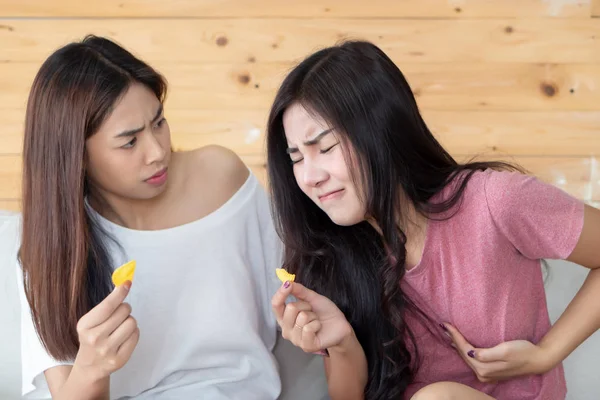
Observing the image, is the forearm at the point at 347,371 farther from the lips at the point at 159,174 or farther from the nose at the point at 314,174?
the lips at the point at 159,174

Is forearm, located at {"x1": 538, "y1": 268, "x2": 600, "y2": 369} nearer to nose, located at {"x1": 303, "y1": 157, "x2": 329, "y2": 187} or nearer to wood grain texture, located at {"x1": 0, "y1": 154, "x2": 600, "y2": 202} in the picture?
nose, located at {"x1": 303, "y1": 157, "x2": 329, "y2": 187}

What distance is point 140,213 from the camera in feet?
4.70

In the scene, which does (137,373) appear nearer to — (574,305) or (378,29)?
(574,305)

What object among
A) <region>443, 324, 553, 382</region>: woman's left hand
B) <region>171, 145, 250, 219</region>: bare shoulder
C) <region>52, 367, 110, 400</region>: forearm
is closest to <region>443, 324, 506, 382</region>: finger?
<region>443, 324, 553, 382</region>: woman's left hand

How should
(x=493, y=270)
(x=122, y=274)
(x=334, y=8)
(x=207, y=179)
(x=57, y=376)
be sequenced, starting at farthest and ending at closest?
1. (x=334, y=8)
2. (x=207, y=179)
3. (x=57, y=376)
4. (x=493, y=270)
5. (x=122, y=274)

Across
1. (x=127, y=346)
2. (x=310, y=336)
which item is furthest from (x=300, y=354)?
(x=127, y=346)

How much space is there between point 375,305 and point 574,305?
35cm

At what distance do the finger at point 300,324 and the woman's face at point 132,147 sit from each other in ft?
1.19

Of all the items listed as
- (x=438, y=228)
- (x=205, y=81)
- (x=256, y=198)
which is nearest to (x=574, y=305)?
(x=438, y=228)

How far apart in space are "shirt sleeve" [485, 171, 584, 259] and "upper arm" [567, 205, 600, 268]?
0.04 ft

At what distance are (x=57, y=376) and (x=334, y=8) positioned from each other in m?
1.15

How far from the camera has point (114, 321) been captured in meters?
1.17

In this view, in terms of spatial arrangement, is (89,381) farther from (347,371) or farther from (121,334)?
(347,371)

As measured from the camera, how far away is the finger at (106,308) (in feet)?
3.79
